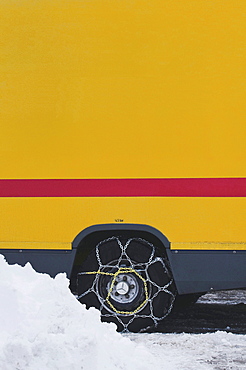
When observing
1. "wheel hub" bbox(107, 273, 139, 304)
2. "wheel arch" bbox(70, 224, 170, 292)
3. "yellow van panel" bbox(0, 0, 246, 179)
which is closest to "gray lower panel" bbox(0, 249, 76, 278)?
"wheel arch" bbox(70, 224, 170, 292)

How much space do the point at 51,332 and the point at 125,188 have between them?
1.84 m

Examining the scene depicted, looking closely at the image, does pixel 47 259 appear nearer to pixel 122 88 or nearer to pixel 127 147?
pixel 127 147

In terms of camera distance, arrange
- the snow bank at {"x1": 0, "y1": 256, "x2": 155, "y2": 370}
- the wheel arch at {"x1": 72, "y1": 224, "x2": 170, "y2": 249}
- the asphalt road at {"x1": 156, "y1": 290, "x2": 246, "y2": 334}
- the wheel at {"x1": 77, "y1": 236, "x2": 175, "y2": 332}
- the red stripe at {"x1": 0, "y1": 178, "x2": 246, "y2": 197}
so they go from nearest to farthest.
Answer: the snow bank at {"x1": 0, "y1": 256, "x2": 155, "y2": 370} → the red stripe at {"x1": 0, "y1": 178, "x2": 246, "y2": 197} → the wheel arch at {"x1": 72, "y1": 224, "x2": 170, "y2": 249} → the wheel at {"x1": 77, "y1": 236, "x2": 175, "y2": 332} → the asphalt road at {"x1": 156, "y1": 290, "x2": 246, "y2": 334}

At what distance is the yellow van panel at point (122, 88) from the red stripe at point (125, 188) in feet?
0.25

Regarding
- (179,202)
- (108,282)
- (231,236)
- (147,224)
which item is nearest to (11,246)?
(108,282)

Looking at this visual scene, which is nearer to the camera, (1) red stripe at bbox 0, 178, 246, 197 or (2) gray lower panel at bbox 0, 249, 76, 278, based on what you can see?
(1) red stripe at bbox 0, 178, 246, 197

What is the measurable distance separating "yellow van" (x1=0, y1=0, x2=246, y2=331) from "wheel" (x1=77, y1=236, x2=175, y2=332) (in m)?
0.01

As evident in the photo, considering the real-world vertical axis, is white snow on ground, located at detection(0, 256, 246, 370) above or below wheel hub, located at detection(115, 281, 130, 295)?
below

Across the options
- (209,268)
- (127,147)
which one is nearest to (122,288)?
(209,268)

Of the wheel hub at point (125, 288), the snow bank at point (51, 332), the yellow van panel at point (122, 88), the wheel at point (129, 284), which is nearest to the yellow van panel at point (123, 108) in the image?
the yellow van panel at point (122, 88)

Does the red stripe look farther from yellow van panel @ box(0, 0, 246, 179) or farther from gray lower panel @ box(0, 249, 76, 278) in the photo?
gray lower panel @ box(0, 249, 76, 278)

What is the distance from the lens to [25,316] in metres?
4.31

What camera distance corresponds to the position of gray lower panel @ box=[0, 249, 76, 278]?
18.7 feet

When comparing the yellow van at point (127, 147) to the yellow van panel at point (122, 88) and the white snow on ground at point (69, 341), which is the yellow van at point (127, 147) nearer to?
the yellow van panel at point (122, 88)
